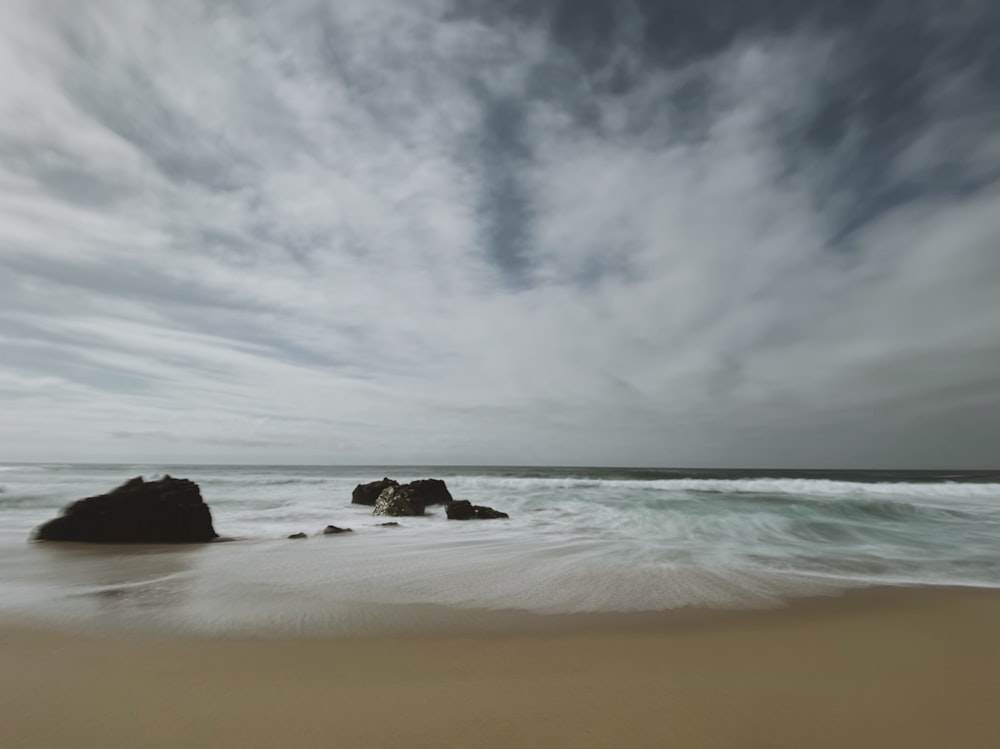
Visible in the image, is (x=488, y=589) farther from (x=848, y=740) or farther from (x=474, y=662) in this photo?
(x=848, y=740)

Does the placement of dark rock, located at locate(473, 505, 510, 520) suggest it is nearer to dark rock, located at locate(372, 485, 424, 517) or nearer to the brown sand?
dark rock, located at locate(372, 485, 424, 517)

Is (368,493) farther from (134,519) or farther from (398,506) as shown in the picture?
(134,519)

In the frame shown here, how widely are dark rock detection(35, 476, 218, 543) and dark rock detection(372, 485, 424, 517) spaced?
5578 millimetres

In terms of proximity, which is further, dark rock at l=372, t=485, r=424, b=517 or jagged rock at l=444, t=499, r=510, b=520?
dark rock at l=372, t=485, r=424, b=517

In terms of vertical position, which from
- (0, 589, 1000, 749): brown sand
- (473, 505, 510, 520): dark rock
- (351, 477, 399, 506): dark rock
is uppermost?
(351, 477, 399, 506): dark rock

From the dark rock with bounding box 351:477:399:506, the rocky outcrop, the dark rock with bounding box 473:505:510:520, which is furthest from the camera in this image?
the dark rock with bounding box 351:477:399:506

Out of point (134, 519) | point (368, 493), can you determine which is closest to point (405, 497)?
point (368, 493)

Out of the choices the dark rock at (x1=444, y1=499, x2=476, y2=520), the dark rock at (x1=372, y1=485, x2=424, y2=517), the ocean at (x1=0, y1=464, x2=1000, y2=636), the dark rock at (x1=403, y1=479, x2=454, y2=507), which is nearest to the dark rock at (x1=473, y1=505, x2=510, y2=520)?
the dark rock at (x1=444, y1=499, x2=476, y2=520)

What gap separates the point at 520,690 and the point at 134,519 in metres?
9.86

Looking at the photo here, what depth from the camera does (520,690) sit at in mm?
2879

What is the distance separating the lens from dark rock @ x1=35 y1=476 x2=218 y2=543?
909 cm

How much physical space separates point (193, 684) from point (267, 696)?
1.78 feet

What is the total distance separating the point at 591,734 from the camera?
2.41 metres

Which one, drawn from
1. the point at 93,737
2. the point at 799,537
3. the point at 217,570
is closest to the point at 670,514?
the point at 799,537
